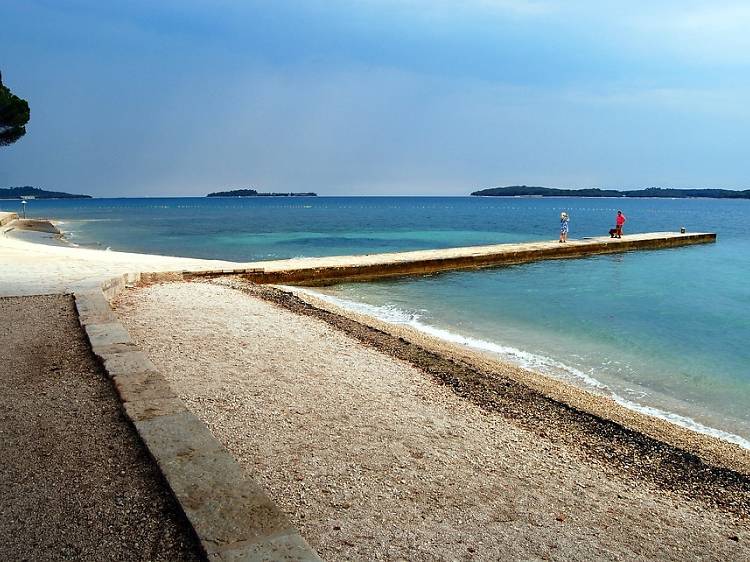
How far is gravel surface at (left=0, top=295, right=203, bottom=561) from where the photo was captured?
276 cm

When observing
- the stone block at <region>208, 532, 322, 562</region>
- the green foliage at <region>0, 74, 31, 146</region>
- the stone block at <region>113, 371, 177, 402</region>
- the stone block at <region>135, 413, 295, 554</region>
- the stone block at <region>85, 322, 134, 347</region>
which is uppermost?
the green foliage at <region>0, 74, 31, 146</region>

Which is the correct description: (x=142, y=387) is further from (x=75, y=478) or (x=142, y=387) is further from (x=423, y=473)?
(x=423, y=473)

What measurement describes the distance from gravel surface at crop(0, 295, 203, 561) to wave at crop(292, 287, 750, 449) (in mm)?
5290

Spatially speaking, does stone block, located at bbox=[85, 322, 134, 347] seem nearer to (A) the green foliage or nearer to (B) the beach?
(B) the beach

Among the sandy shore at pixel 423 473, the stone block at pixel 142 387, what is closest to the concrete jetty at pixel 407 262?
the sandy shore at pixel 423 473

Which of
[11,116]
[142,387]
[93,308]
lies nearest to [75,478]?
[142,387]

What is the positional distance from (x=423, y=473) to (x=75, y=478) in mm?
2146

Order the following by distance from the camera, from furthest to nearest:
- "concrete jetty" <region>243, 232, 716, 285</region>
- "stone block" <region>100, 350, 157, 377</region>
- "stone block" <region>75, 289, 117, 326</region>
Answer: "concrete jetty" <region>243, 232, 716, 285</region>
"stone block" <region>75, 289, 117, 326</region>
"stone block" <region>100, 350, 157, 377</region>

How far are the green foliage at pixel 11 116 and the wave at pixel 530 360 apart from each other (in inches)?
1037

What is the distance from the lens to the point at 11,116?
30594mm

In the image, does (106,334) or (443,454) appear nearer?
(443,454)

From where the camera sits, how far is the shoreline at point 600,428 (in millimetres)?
4297

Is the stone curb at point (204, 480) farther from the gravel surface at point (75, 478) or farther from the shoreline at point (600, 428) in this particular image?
the shoreline at point (600, 428)

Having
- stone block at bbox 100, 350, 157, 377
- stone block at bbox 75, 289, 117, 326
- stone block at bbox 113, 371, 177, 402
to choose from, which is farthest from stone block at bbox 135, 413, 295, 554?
stone block at bbox 75, 289, 117, 326
